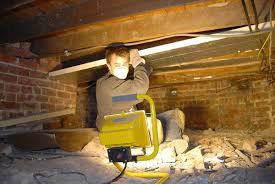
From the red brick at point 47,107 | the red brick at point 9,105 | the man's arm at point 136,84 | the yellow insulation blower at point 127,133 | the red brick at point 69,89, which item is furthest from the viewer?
the red brick at point 69,89

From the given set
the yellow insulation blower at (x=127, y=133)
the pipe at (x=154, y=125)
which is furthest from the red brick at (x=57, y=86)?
the pipe at (x=154, y=125)

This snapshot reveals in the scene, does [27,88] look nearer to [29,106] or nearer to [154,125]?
[29,106]

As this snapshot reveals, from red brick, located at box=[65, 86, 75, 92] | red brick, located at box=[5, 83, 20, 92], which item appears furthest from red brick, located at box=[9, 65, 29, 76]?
red brick, located at box=[65, 86, 75, 92]

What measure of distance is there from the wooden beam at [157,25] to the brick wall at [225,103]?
3235 millimetres

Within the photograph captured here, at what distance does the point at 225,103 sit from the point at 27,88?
3912 millimetres

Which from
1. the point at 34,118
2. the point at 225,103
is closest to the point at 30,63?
the point at 34,118

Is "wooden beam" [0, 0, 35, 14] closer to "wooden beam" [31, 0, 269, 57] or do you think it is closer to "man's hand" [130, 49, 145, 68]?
"wooden beam" [31, 0, 269, 57]

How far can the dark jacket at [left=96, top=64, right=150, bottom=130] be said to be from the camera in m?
2.10

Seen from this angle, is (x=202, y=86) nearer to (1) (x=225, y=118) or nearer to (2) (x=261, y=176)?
(1) (x=225, y=118)

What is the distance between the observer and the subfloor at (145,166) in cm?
197

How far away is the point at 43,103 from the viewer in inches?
115

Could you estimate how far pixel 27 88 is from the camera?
9.01ft

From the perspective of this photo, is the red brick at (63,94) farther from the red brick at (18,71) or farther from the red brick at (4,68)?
the red brick at (4,68)

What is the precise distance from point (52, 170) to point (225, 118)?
13.1 ft
